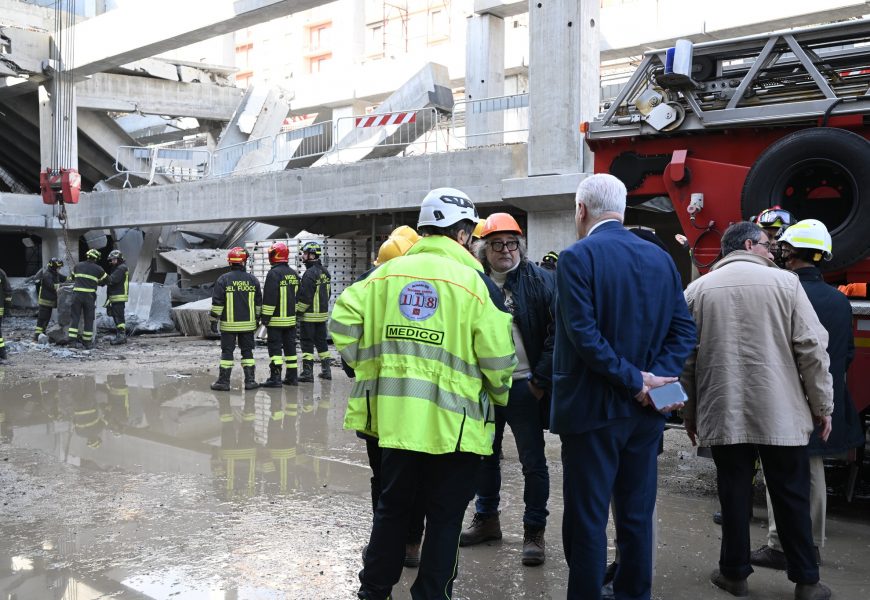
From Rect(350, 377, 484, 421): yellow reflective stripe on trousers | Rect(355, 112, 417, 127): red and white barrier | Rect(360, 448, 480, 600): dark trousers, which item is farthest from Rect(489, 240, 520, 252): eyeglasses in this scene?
Rect(355, 112, 417, 127): red and white barrier

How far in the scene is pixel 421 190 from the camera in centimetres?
1463

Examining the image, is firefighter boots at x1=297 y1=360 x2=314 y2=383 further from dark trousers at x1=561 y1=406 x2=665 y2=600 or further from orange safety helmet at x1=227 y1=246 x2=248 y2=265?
dark trousers at x1=561 y1=406 x2=665 y2=600

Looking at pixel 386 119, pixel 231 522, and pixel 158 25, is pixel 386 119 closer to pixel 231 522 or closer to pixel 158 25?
pixel 158 25

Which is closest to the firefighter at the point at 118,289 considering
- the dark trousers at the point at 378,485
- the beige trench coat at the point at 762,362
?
the dark trousers at the point at 378,485

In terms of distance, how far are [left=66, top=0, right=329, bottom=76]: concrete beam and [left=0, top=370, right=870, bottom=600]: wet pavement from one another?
10.9 meters

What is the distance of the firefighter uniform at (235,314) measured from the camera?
393 inches

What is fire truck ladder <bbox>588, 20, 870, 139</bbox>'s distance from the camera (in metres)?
5.63

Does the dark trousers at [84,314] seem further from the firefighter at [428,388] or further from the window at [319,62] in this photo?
the window at [319,62]

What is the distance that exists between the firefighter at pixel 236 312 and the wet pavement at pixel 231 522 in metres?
1.87

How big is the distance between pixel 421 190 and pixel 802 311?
36.7ft

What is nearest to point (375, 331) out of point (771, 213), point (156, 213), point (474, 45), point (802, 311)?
point (802, 311)

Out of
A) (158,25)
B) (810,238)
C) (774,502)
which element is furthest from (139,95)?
(774,502)

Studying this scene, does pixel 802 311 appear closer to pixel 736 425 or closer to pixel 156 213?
pixel 736 425

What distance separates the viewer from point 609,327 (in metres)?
3.23
